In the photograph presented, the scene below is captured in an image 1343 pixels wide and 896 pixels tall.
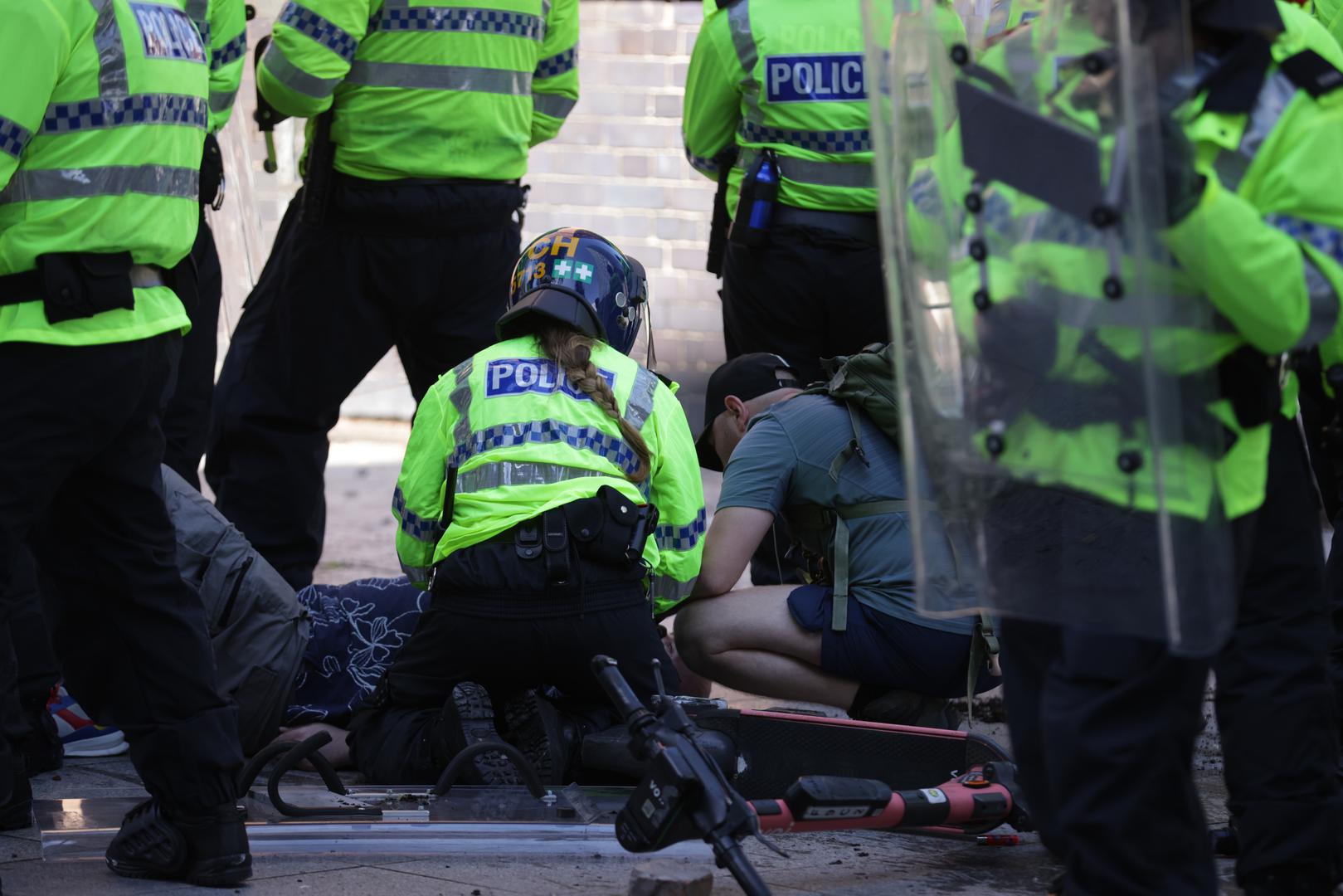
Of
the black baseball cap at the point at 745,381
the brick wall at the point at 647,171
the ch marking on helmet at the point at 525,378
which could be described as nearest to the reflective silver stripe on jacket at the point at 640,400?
the ch marking on helmet at the point at 525,378

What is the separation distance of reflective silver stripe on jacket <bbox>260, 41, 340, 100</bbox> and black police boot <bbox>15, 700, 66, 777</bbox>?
68.7 inches

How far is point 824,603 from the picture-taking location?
422cm

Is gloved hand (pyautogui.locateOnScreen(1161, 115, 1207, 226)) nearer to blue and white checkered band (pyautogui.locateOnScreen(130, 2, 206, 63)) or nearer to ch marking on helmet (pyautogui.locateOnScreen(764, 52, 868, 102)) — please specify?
blue and white checkered band (pyautogui.locateOnScreen(130, 2, 206, 63))

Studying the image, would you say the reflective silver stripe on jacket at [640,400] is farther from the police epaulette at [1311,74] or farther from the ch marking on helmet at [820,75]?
the police epaulette at [1311,74]

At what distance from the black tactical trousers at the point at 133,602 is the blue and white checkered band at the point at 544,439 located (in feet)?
2.72

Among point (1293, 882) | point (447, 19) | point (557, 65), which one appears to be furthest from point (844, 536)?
point (557, 65)

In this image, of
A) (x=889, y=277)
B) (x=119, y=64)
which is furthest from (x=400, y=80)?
(x=889, y=277)

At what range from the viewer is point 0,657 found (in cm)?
332

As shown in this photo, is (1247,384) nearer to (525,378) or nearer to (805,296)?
(525,378)

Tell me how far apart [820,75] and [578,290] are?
1.29 meters

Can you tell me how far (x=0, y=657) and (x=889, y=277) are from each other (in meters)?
1.84

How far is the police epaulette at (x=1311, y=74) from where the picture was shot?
7.72ft

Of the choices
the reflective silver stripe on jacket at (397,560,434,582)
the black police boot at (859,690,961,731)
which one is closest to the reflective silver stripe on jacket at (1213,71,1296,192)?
the black police boot at (859,690,961,731)

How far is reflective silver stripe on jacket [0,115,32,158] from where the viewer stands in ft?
9.42
